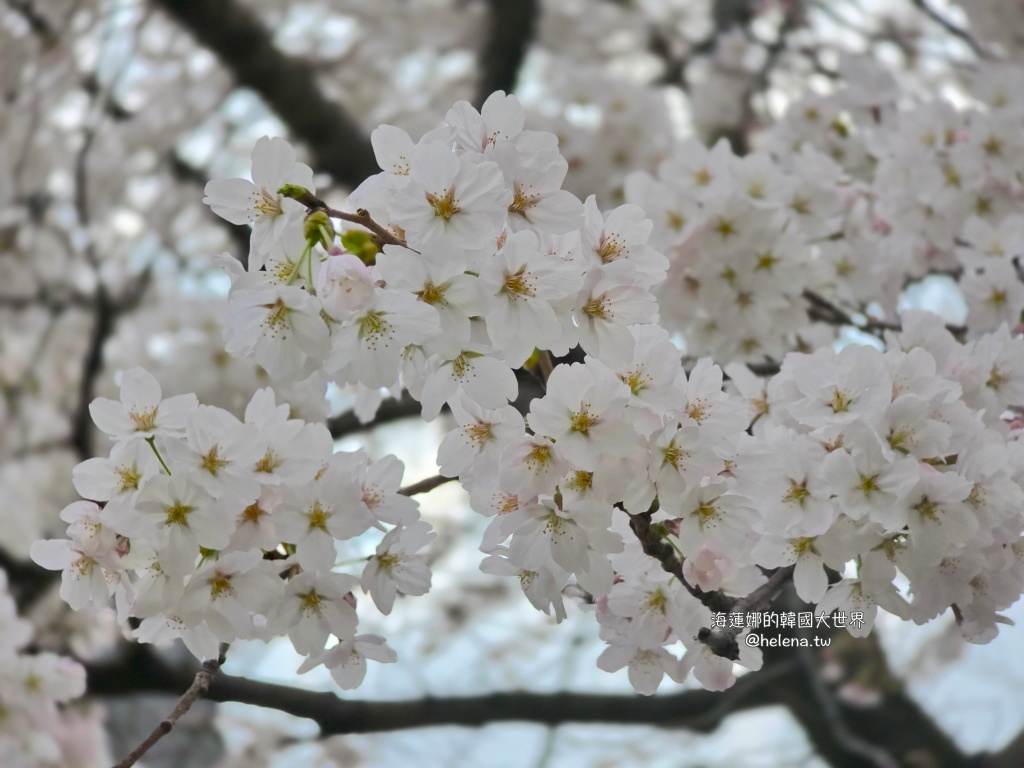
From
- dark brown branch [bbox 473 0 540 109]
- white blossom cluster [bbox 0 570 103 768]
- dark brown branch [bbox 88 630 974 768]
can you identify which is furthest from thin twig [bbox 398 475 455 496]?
dark brown branch [bbox 473 0 540 109]

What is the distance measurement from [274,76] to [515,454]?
282 centimetres

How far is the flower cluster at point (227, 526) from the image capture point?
34.4 inches

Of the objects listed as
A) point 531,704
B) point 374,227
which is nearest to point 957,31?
point 531,704

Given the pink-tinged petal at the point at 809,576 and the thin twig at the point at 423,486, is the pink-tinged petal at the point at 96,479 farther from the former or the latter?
the pink-tinged petal at the point at 809,576

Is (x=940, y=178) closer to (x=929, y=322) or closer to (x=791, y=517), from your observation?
(x=929, y=322)

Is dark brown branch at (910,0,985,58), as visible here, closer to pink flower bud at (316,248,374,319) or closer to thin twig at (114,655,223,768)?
pink flower bud at (316,248,374,319)

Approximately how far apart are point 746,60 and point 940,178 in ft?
8.49

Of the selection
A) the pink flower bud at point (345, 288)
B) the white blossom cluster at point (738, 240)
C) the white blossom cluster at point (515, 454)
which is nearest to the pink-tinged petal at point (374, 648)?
the white blossom cluster at point (515, 454)

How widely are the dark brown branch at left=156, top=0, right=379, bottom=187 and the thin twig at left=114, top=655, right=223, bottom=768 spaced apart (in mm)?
2440

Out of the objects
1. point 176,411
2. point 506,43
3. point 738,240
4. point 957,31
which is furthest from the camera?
point 506,43

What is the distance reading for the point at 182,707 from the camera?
0.93m

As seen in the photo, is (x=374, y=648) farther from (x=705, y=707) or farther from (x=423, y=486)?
(x=705, y=707)

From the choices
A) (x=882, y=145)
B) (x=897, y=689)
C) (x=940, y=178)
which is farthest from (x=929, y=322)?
(x=897, y=689)

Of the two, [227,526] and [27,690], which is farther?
[27,690]
